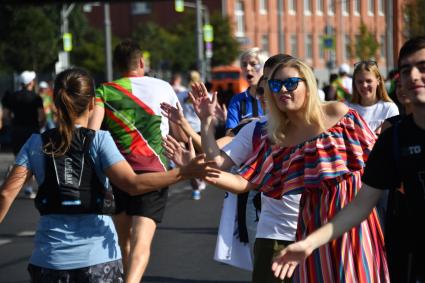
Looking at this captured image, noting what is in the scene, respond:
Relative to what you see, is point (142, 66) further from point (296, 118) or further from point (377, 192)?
point (377, 192)

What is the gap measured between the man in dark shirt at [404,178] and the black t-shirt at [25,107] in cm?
1207

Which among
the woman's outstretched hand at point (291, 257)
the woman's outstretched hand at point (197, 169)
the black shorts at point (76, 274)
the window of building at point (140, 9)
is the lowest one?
the black shorts at point (76, 274)

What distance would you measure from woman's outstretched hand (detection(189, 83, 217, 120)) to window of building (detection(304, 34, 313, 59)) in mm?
86116

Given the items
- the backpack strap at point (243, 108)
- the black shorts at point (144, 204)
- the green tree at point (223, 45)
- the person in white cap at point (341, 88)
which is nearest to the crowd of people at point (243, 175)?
the black shorts at point (144, 204)

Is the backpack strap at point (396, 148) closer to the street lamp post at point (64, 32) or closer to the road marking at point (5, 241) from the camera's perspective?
the road marking at point (5, 241)

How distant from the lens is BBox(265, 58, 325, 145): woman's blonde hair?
5.12 metres

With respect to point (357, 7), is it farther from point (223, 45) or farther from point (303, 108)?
point (303, 108)

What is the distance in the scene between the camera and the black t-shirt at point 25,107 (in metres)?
15.7

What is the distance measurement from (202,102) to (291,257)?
1.69m

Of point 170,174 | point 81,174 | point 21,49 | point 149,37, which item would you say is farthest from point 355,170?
point 149,37

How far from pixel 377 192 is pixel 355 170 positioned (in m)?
1.01

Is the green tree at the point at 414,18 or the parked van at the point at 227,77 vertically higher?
the green tree at the point at 414,18

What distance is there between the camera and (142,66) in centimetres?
801

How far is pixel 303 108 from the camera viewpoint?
5.16 metres
